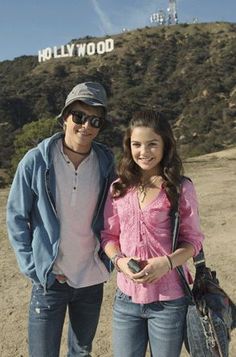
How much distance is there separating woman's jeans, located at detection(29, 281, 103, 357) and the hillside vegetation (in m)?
28.1

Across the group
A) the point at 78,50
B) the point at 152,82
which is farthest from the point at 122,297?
the point at 78,50

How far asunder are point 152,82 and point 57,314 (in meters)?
55.2

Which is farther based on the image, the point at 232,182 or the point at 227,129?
the point at 227,129

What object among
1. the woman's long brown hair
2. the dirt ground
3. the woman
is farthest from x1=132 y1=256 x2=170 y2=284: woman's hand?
the dirt ground

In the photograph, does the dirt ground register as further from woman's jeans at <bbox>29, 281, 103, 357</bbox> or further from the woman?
the woman

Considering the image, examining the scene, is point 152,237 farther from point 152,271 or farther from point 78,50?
point 78,50

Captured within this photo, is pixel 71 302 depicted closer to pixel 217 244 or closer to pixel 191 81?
pixel 217 244

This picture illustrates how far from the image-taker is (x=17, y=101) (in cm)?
4956

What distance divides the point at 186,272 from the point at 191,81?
5189 cm

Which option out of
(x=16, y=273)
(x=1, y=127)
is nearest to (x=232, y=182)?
(x=16, y=273)

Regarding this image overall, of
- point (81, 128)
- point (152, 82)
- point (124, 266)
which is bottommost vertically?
point (124, 266)

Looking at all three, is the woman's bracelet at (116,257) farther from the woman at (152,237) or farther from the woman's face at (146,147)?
the woman's face at (146,147)

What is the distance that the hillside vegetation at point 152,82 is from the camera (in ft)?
138

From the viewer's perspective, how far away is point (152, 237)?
2.23m
